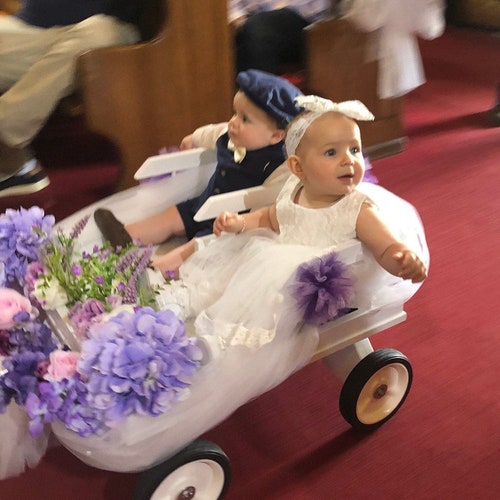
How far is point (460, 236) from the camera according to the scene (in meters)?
1.87

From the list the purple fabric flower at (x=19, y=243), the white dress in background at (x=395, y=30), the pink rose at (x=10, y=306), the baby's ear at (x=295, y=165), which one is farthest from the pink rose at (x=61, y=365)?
the white dress in background at (x=395, y=30)

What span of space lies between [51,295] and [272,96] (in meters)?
0.60

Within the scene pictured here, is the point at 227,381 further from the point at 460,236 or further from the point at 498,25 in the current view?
the point at 498,25

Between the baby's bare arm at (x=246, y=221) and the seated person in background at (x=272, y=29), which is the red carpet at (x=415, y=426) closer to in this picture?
the baby's bare arm at (x=246, y=221)

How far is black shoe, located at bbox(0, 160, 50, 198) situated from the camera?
212 centimetres

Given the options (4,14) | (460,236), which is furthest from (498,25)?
(4,14)

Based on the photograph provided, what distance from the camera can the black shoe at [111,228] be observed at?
4.39ft

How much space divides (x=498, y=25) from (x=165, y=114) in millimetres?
2063

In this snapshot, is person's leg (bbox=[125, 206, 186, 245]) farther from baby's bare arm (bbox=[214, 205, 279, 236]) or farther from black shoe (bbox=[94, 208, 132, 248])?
baby's bare arm (bbox=[214, 205, 279, 236])

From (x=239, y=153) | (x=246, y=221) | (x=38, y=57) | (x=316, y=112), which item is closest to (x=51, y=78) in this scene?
(x=38, y=57)

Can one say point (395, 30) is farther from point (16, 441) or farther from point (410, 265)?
point (16, 441)

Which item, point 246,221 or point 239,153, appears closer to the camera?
point 246,221

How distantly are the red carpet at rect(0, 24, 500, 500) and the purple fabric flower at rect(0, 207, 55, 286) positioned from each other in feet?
1.26

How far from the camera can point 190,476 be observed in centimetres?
108
